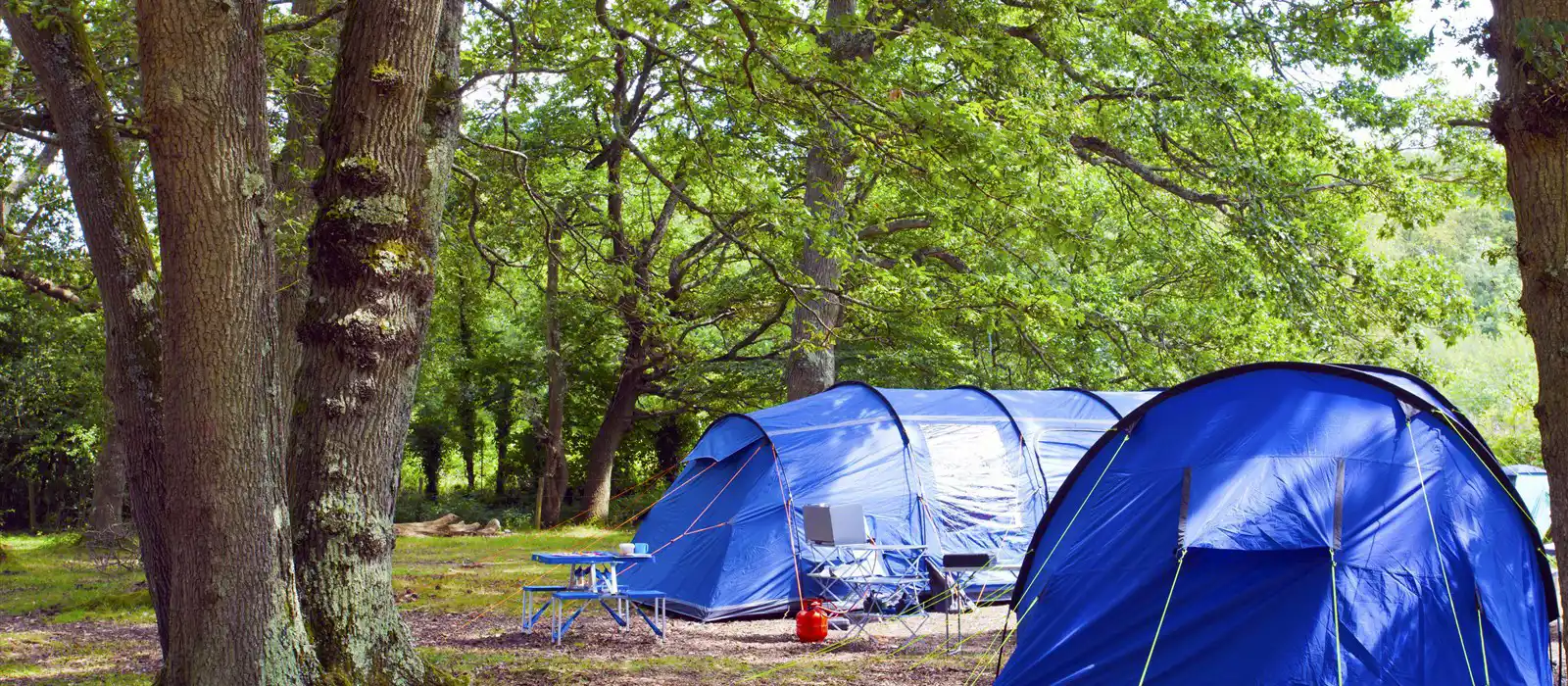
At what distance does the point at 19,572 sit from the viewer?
13.0 metres

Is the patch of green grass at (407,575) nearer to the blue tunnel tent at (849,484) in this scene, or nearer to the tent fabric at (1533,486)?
the blue tunnel tent at (849,484)

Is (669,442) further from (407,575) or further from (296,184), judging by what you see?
(296,184)

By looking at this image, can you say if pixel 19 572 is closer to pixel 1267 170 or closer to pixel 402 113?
pixel 402 113

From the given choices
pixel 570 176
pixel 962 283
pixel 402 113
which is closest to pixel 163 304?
pixel 402 113

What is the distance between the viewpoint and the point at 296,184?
10.2 m

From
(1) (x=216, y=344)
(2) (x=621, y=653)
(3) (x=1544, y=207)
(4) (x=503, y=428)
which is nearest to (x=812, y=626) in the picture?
(2) (x=621, y=653)

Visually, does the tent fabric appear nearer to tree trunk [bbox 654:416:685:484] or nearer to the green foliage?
the green foliage

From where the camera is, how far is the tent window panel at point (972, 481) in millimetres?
9844

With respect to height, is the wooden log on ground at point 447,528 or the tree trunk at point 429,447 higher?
the tree trunk at point 429,447

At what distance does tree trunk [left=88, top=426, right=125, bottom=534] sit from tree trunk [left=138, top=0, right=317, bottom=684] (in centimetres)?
1386

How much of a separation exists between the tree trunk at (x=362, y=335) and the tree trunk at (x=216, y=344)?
1.87 ft

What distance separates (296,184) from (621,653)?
5256 mm

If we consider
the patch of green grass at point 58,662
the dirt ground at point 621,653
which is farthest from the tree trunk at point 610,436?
the patch of green grass at point 58,662

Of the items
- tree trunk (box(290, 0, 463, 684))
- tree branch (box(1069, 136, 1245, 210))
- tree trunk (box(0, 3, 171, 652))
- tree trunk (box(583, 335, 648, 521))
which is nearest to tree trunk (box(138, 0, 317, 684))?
tree trunk (box(0, 3, 171, 652))
